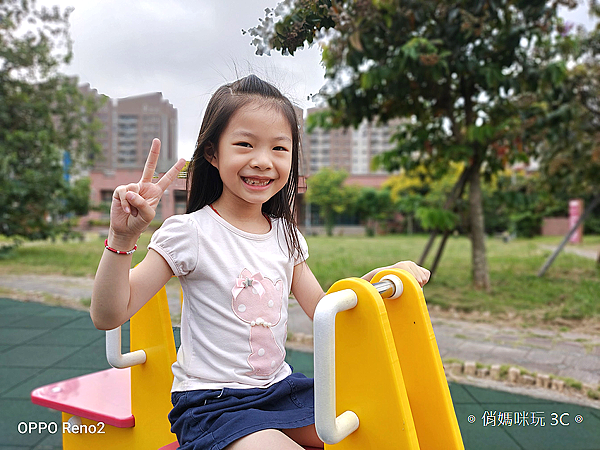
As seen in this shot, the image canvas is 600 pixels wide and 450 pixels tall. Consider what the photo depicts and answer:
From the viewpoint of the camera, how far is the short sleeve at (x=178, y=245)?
40.0 inches

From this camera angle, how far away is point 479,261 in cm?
559

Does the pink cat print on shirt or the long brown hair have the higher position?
the long brown hair

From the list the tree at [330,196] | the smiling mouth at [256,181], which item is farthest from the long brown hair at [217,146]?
the tree at [330,196]

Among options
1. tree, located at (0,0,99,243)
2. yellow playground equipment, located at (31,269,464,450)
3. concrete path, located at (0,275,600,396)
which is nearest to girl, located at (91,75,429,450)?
yellow playground equipment, located at (31,269,464,450)

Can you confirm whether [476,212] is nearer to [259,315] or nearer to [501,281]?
[501,281]

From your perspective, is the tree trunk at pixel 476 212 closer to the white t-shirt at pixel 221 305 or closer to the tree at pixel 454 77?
the tree at pixel 454 77

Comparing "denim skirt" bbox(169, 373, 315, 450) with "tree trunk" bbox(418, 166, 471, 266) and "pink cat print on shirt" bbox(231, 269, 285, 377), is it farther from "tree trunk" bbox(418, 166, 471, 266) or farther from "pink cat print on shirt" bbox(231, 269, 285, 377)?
"tree trunk" bbox(418, 166, 471, 266)

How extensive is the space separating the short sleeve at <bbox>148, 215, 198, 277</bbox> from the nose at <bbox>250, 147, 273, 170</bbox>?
0.18 metres

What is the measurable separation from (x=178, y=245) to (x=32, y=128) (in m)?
9.44

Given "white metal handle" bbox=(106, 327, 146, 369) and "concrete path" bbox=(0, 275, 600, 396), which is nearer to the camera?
"white metal handle" bbox=(106, 327, 146, 369)

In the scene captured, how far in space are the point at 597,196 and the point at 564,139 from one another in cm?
108

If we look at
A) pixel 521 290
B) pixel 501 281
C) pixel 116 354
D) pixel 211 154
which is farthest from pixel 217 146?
pixel 501 281

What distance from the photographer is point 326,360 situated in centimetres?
81

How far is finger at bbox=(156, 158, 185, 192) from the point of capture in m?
0.96
